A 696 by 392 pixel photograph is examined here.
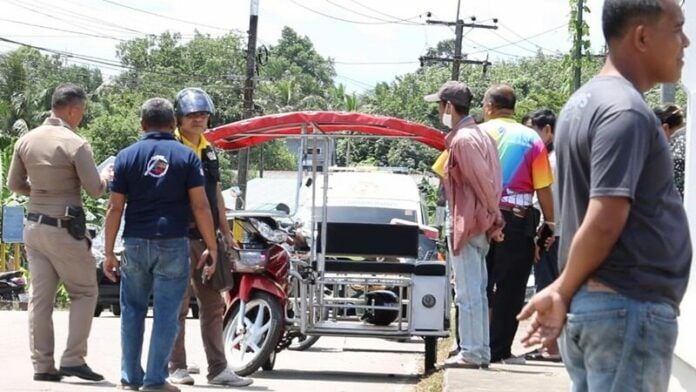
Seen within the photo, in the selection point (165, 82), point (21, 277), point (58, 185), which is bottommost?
point (21, 277)

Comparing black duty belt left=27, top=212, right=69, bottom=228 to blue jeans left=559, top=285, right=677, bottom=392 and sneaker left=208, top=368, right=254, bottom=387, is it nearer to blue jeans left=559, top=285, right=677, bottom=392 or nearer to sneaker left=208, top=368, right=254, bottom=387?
sneaker left=208, top=368, right=254, bottom=387

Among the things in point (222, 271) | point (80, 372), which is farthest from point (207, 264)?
point (80, 372)

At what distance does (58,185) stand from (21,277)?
18.5 meters

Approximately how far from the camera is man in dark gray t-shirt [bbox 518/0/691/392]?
3.86m

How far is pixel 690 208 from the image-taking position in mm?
7457

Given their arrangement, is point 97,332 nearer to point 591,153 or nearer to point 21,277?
point 591,153

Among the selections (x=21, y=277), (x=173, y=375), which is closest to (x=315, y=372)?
(x=173, y=375)

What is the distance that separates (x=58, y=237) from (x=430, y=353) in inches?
139

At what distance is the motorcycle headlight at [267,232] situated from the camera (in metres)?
11.1

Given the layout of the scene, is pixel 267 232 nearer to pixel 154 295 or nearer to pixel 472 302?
pixel 154 295

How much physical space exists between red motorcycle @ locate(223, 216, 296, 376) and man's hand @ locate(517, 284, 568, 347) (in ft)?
22.5

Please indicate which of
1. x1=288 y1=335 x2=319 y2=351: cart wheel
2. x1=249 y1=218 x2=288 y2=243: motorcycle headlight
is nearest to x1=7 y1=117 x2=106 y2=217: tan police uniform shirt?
x1=249 y1=218 x2=288 y2=243: motorcycle headlight

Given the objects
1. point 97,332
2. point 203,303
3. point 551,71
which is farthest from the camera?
point 551,71

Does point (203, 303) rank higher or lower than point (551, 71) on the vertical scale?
lower
